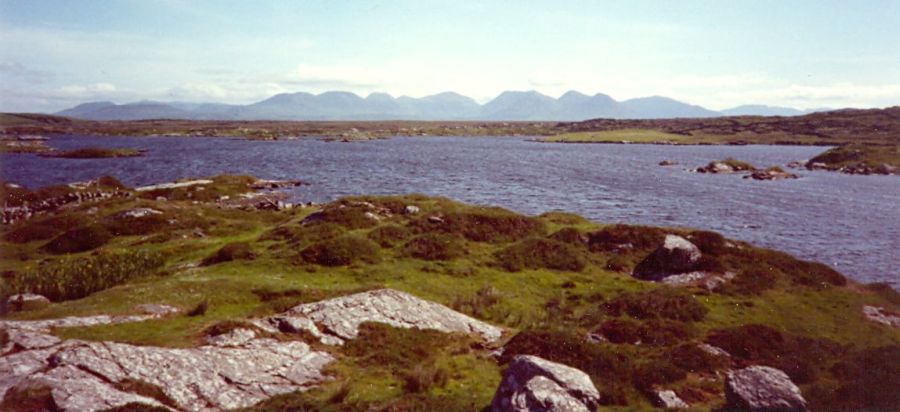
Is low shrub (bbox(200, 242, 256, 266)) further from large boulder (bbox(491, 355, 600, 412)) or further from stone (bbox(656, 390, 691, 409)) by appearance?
stone (bbox(656, 390, 691, 409))

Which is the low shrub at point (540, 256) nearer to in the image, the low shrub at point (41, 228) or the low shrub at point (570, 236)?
the low shrub at point (570, 236)

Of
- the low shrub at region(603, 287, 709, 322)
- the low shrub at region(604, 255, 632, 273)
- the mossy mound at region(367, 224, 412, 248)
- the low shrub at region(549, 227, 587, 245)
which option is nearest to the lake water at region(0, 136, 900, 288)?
the low shrub at region(604, 255, 632, 273)

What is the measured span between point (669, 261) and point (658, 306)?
26.5 ft

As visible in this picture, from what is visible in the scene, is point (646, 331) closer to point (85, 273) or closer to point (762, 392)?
point (762, 392)

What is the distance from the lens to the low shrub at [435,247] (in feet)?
114

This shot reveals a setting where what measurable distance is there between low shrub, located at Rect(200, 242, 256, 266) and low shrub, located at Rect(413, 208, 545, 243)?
13334 mm

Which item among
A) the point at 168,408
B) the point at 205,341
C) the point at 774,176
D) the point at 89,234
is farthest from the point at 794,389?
the point at 774,176

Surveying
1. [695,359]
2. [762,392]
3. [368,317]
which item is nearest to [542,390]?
[762,392]

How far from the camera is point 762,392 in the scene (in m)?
15.2

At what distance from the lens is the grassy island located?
1802 centimetres

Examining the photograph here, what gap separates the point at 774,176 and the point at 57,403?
12327cm

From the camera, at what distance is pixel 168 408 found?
13.5m

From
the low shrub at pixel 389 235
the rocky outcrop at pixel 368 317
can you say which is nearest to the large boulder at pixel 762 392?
the rocky outcrop at pixel 368 317

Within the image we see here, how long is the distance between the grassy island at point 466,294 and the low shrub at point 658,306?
0.36 ft
